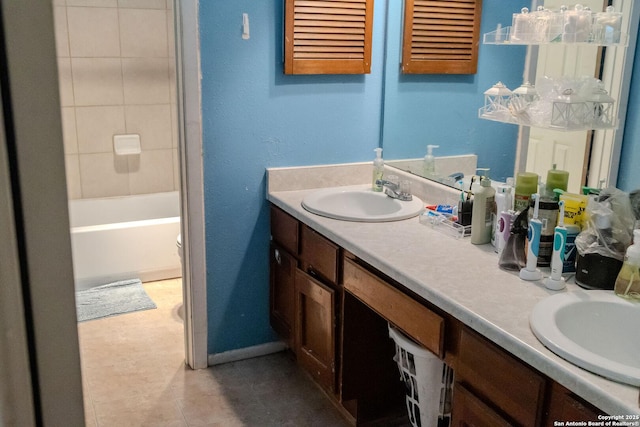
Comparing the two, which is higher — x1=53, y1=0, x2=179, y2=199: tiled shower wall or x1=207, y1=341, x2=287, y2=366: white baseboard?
x1=53, y1=0, x2=179, y2=199: tiled shower wall

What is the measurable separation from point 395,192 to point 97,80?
2.32 metres

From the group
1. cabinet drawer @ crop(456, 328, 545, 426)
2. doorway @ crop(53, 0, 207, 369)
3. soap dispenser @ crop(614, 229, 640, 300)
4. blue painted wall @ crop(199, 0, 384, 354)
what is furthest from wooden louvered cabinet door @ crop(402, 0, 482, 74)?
doorway @ crop(53, 0, 207, 369)

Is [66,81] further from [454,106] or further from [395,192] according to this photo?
[454,106]

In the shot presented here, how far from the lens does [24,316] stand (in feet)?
1.39

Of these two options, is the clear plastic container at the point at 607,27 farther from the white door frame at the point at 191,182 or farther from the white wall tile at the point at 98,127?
the white wall tile at the point at 98,127

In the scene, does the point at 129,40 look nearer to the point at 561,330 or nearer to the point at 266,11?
the point at 266,11

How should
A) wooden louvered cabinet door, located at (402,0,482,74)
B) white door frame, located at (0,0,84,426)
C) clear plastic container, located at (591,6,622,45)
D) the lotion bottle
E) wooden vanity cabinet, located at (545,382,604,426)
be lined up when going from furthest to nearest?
wooden louvered cabinet door, located at (402,0,482,74) → the lotion bottle → clear plastic container, located at (591,6,622,45) → wooden vanity cabinet, located at (545,382,604,426) → white door frame, located at (0,0,84,426)

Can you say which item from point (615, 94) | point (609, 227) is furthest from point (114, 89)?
point (609, 227)

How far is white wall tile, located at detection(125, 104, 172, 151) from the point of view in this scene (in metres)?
4.05

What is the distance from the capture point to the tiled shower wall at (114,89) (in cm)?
382

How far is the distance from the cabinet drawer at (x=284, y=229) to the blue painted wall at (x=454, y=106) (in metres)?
0.59

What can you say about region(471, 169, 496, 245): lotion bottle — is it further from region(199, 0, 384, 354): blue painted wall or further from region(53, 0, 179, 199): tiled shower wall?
region(53, 0, 179, 199): tiled shower wall

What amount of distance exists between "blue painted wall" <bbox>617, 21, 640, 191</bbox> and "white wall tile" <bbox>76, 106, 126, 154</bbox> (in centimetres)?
318

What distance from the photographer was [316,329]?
239 cm
